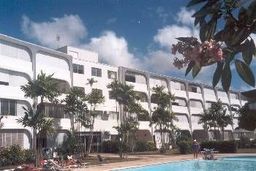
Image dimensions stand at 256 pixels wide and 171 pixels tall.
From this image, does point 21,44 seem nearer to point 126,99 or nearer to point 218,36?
point 126,99

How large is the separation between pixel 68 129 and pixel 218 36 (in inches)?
2048

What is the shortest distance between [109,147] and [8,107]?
17243 millimetres

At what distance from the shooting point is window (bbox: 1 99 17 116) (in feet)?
145

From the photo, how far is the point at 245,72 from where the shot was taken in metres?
2.13

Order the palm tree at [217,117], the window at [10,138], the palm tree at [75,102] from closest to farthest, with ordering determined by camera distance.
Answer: the window at [10,138] < the palm tree at [75,102] < the palm tree at [217,117]

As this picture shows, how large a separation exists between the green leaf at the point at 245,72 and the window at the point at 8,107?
44.1m

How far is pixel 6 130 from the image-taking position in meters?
44.2

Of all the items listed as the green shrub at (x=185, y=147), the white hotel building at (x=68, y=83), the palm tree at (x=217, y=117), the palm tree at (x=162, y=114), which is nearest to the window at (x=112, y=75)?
the white hotel building at (x=68, y=83)

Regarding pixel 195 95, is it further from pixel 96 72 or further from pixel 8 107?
pixel 8 107

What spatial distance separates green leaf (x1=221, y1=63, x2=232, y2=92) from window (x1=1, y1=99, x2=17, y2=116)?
1732 inches

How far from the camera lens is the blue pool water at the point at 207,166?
3206 centimetres

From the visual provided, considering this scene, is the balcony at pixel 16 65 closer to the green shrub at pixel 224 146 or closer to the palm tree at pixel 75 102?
the palm tree at pixel 75 102

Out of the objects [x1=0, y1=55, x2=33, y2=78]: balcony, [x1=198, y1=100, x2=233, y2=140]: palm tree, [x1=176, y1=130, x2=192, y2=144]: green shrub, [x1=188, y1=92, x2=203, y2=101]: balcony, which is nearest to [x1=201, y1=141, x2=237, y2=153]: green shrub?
[x1=176, y1=130, x2=192, y2=144]: green shrub

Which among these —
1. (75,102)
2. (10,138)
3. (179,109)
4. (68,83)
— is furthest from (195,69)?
(179,109)
